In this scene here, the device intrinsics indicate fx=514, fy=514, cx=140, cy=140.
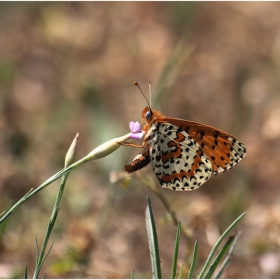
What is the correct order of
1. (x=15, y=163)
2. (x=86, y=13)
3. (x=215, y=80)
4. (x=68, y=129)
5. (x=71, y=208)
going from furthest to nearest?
(x=86, y=13), (x=215, y=80), (x=68, y=129), (x=15, y=163), (x=71, y=208)

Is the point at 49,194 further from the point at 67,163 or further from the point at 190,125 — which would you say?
the point at 67,163

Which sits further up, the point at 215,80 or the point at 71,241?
the point at 215,80

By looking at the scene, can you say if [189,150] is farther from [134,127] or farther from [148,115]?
[134,127]

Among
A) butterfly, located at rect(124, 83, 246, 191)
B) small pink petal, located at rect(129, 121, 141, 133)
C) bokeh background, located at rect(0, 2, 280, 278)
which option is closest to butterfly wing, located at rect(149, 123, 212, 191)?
butterfly, located at rect(124, 83, 246, 191)

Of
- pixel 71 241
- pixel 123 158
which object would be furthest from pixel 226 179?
pixel 71 241

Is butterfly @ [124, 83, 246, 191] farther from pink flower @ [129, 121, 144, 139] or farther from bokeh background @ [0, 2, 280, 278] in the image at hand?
pink flower @ [129, 121, 144, 139]

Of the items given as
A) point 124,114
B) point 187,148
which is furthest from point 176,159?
point 124,114

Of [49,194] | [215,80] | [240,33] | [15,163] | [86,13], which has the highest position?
[86,13]
